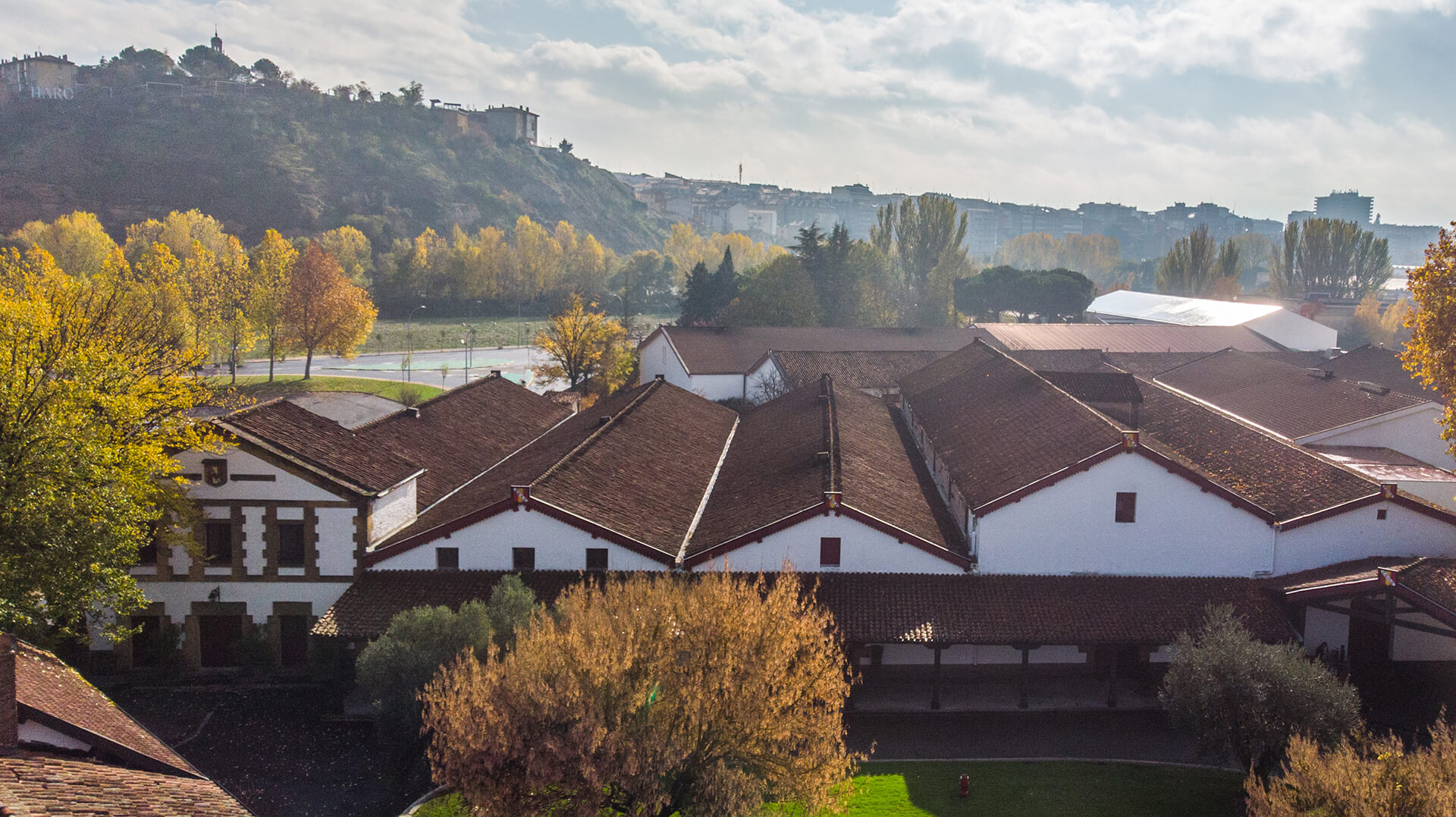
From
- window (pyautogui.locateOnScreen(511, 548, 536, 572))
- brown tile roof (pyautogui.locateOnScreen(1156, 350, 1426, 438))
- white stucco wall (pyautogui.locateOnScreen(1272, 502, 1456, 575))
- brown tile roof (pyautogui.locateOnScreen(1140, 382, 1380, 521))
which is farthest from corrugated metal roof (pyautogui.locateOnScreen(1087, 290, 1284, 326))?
window (pyautogui.locateOnScreen(511, 548, 536, 572))

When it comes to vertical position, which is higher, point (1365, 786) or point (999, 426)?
point (999, 426)

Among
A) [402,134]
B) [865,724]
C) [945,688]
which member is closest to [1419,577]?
[945,688]

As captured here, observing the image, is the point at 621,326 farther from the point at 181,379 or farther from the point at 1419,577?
the point at 1419,577

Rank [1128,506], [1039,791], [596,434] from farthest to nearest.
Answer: [596,434] → [1128,506] → [1039,791]

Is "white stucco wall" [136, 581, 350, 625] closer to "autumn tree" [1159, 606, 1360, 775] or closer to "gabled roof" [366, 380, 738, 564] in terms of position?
"gabled roof" [366, 380, 738, 564]

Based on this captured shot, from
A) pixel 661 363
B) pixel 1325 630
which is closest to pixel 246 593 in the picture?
pixel 1325 630

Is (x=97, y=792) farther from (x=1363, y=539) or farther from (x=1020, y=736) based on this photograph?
(x=1363, y=539)
